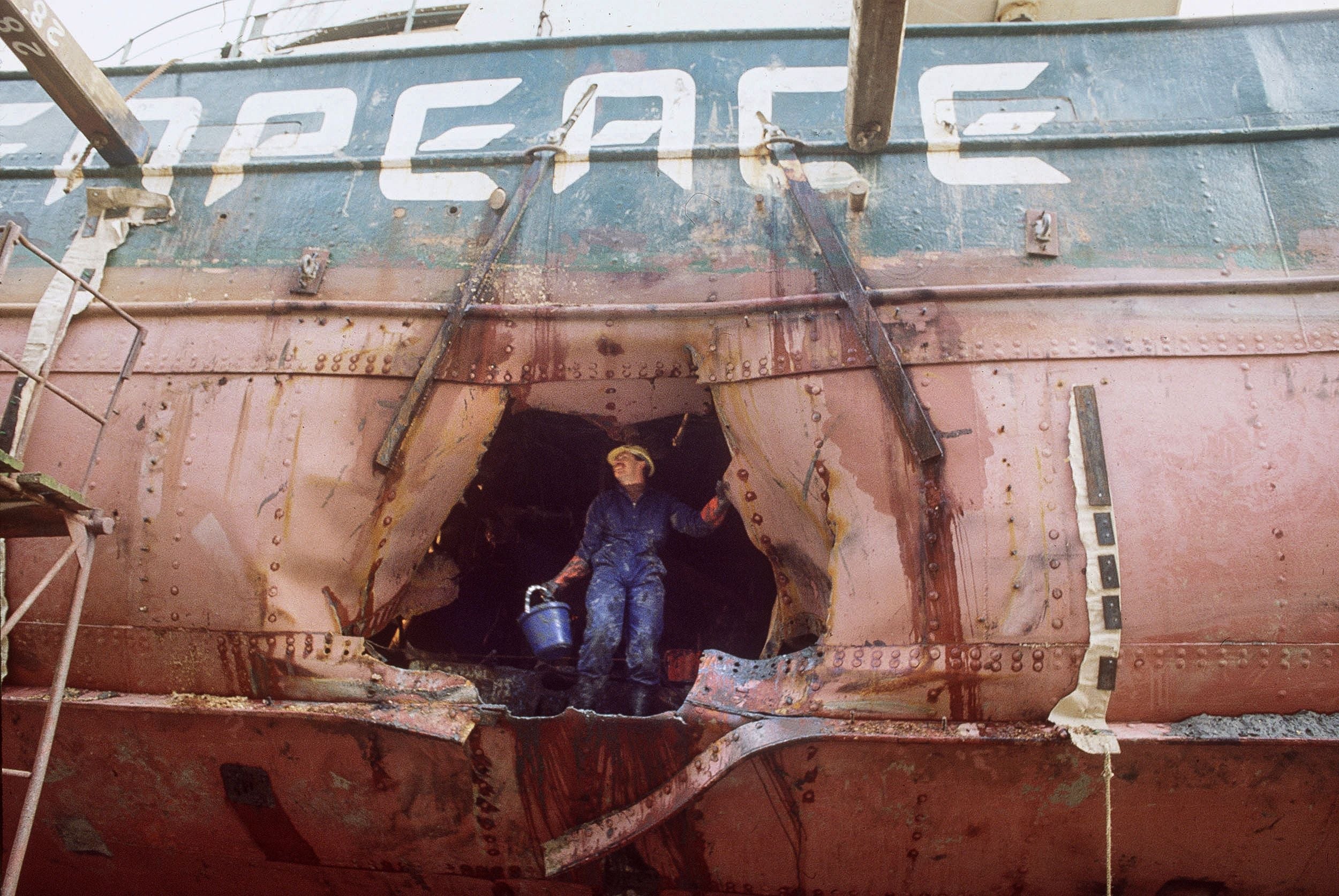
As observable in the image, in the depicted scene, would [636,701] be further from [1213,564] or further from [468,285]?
[1213,564]

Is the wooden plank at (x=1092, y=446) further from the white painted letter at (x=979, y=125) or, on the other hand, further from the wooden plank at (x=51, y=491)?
the wooden plank at (x=51, y=491)

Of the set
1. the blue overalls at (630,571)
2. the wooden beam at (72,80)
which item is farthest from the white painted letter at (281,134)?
the blue overalls at (630,571)

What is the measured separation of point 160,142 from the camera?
6012 millimetres

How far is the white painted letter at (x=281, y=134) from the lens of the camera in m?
5.81

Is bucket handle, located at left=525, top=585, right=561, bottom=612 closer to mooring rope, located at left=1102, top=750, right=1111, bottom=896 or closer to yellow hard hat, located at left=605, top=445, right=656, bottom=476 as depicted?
yellow hard hat, located at left=605, top=445, right=656, bottom=476

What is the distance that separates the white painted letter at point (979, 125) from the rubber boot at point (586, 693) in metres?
3.68

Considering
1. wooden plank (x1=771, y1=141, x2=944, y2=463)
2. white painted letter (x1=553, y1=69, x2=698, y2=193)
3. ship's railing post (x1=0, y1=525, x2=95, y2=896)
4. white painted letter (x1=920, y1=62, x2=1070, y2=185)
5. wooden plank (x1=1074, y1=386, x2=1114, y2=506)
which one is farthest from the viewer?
white painted letter (x1=553, y1=69, x2=698, y2=193)

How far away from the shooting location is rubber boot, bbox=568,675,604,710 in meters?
4.96

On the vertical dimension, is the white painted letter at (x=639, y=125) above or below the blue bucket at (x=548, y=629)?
above

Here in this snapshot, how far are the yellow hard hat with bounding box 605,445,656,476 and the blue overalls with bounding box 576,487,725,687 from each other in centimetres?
21

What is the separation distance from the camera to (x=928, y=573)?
4.21m

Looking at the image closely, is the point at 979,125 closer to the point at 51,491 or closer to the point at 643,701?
the point at 643,701

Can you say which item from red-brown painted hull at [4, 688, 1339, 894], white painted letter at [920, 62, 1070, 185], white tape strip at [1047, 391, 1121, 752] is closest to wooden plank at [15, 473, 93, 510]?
red-brown painted hull at [4, 688, 1339, 894]

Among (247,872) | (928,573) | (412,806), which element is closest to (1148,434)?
(928,573)
